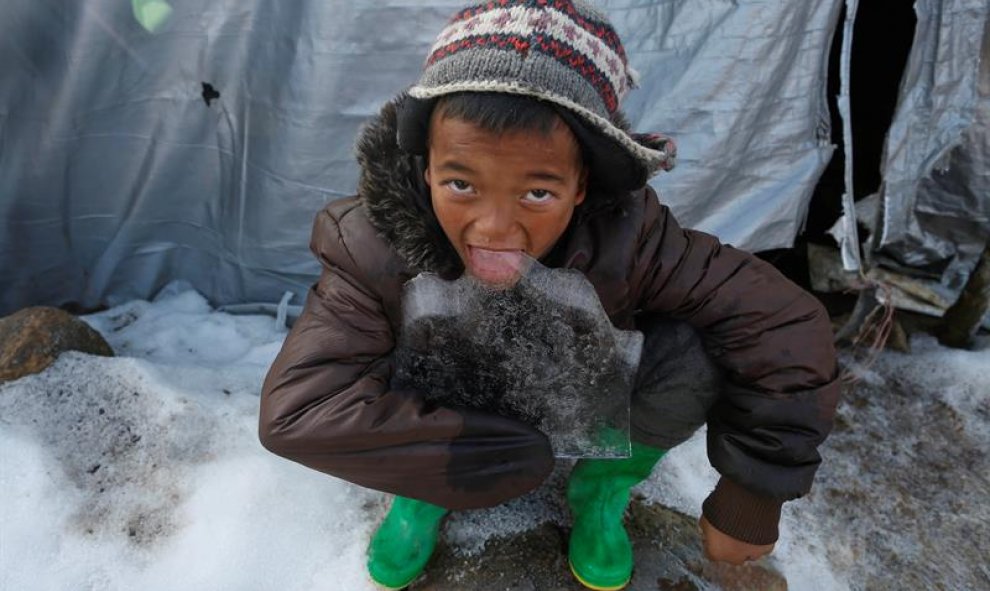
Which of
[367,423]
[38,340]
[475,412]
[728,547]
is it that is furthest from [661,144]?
[38,340]

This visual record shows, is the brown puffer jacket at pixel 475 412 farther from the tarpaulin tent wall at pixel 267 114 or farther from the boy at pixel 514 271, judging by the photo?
the tarpaulin tent wall at pixel 267 114

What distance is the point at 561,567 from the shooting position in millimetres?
1623

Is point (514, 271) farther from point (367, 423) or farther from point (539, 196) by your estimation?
point (367, 423)

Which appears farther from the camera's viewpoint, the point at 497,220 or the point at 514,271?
the point at 514,271

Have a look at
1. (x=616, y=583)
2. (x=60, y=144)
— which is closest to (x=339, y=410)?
(x=616, y=583)

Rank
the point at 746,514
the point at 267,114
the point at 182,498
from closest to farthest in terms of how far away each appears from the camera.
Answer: the point at 746,514 < the point at 182,498 < the point at 267,114

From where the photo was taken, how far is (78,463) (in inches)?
69.8

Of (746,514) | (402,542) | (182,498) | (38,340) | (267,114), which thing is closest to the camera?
(746,514)

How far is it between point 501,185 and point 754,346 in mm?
547

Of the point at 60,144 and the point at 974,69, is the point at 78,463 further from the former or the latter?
the point at 974,69

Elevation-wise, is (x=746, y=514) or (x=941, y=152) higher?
(x=941, y=152)

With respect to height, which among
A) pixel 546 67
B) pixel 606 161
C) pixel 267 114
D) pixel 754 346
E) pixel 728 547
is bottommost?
pixel 728 547

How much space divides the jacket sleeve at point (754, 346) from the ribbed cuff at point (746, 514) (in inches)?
0.8

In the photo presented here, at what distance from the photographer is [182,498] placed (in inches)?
68.1
